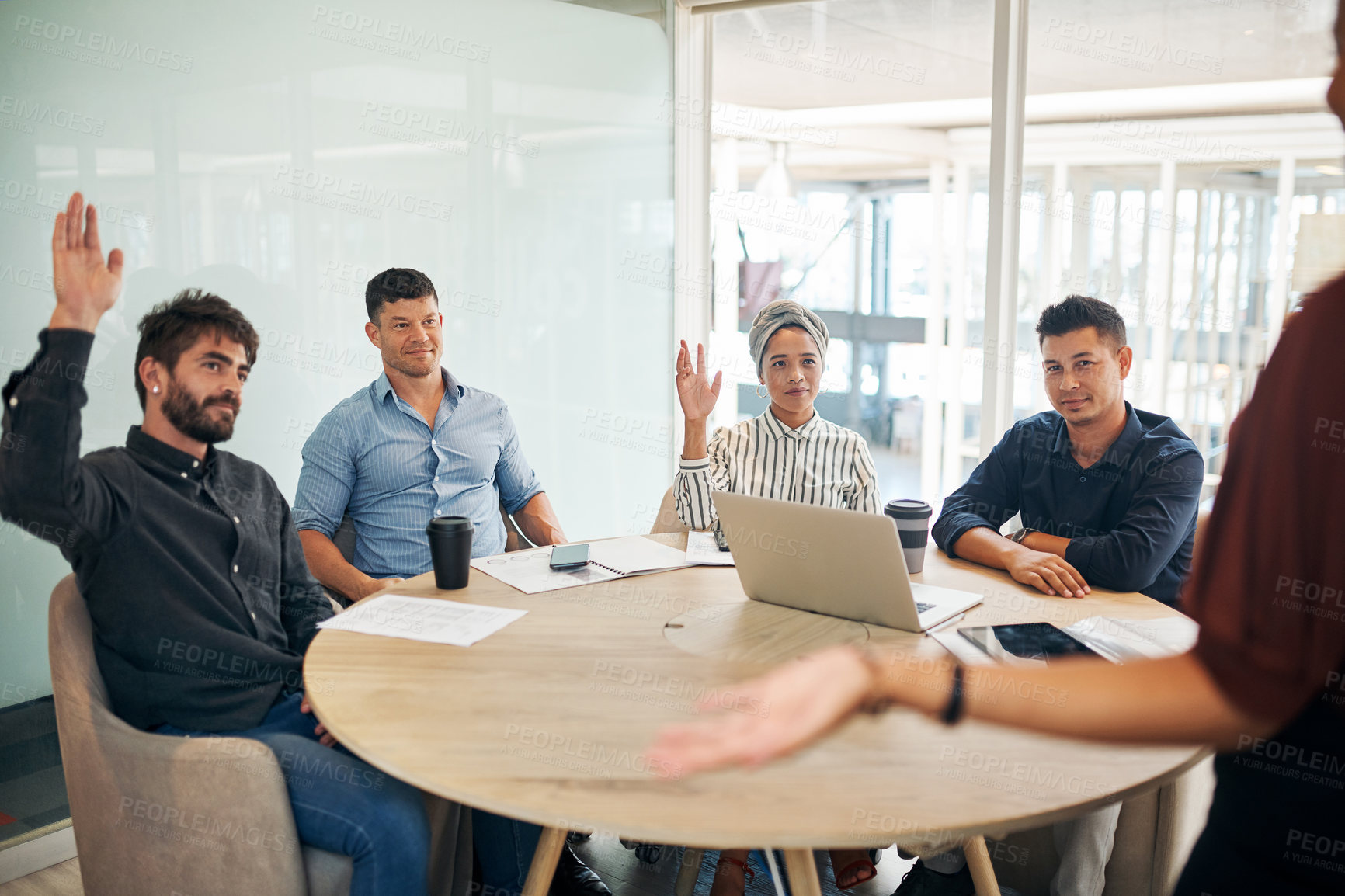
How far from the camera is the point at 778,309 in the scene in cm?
296

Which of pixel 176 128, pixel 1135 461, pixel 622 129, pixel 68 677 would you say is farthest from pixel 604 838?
pixel 622 129

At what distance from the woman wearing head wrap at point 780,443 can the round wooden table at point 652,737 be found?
768mm

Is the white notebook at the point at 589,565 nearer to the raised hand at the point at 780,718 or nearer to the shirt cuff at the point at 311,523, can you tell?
the shirt cuff at the point at 311,523

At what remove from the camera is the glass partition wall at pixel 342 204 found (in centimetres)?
263

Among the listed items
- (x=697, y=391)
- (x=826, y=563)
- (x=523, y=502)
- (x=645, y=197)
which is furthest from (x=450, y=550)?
(x=645, y=197)

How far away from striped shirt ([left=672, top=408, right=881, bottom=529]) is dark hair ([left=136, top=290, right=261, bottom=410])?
1.23 meters

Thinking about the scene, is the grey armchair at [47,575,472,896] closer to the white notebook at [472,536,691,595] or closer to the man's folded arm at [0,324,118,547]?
the man's folded arm at [0,324,118,547]

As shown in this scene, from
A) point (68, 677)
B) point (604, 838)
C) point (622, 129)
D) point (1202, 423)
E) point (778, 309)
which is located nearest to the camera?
point (68, 677)

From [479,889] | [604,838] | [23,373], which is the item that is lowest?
[604,838]

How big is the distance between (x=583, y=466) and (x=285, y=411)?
153cm

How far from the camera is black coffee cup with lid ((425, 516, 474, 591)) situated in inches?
81.8

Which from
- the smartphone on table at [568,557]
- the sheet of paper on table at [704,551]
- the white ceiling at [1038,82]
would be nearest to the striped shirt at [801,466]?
the sheet of paper on table at [704,551]

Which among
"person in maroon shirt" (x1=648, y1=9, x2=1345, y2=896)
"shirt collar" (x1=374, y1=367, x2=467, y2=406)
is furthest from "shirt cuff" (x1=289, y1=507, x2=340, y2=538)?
"person in maroon shirt" (x1=648, y1=9, x2=1345, y2=896)

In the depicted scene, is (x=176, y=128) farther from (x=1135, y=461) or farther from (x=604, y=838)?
(x=1135, y=461)
